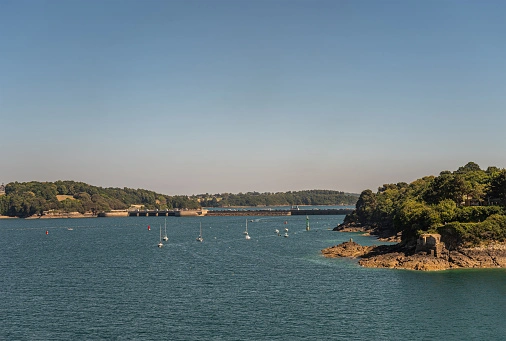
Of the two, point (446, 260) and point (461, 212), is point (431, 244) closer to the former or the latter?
point (446, 260)

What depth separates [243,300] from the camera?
76500 millimetres

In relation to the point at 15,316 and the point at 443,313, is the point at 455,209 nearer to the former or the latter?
the point at 443,313

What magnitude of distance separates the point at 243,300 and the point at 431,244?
4821 centimetres

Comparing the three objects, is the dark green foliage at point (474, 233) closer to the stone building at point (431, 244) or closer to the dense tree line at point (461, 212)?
the dense tree line at point (461, 212)

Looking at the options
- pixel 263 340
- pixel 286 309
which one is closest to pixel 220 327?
pixel 263 340

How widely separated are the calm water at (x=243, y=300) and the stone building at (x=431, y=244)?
7766mm

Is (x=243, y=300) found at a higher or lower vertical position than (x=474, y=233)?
lower

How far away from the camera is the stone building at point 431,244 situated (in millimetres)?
105688

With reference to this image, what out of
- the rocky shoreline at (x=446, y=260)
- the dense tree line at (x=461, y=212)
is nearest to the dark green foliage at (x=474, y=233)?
the dense tree line at (x=461, y=212)

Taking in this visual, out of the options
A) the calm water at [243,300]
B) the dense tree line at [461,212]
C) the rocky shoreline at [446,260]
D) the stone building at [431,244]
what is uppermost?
the dense tree line at [461,212]

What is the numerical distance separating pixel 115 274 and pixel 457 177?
87918 millimetres

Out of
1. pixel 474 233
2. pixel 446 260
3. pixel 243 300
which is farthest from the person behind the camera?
pixel 474 233

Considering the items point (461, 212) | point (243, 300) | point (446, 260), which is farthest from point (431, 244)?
point (243, 300)

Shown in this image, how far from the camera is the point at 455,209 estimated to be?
117688 mm
